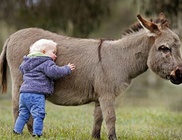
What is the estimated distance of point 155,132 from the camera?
1040 cm

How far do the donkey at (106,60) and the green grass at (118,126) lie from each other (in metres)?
0.56

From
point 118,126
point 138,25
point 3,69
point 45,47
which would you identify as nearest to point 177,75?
point 138,25

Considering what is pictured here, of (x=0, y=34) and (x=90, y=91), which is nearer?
(x=90, y=91)

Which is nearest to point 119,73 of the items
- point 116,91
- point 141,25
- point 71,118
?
point 116,91

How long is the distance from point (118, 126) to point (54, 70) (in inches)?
137

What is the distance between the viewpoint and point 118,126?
37.2 feet

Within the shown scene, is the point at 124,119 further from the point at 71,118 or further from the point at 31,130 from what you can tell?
the point at 31,130

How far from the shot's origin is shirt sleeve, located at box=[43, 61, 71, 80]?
824 cm

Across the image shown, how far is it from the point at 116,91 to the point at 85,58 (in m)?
0.71

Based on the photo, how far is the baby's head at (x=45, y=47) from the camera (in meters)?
8.38

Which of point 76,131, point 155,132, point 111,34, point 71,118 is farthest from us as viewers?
point 111,34

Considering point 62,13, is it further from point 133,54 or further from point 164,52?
point 164,52

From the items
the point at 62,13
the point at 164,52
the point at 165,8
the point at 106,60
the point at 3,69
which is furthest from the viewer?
the point at 62,13

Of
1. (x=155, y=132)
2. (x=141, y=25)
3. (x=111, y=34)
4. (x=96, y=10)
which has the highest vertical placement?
(x=111, y=34)
